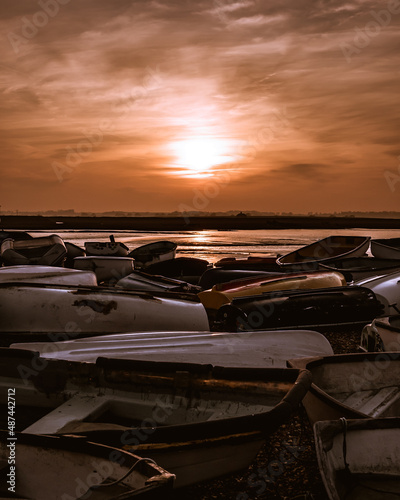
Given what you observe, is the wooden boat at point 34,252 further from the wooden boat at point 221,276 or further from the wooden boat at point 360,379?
the wooden boat at point 360,379

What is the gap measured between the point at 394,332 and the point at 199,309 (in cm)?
317

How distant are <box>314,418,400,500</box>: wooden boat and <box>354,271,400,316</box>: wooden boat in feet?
18.9

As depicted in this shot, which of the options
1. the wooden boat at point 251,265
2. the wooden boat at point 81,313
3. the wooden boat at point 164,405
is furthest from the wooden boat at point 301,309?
the wooden boat at point 251,265

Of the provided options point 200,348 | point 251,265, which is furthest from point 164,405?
point 251,265

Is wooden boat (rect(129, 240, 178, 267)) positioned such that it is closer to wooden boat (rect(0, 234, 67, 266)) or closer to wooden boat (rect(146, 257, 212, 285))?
wooden boat (rect(146, 257, 212, 285))

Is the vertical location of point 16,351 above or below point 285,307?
above

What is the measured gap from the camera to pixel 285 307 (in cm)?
790

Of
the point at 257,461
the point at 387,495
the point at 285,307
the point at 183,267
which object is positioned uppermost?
the point at 387,495

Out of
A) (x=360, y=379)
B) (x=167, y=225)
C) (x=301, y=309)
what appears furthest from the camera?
(x=167, y=225)

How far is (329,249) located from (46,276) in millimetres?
10391

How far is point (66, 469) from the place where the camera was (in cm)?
261

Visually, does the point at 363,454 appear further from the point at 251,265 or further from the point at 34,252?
the point at 34,252

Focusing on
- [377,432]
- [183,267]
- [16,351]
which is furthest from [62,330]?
[183,267]

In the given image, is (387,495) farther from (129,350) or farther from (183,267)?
(183,267)
